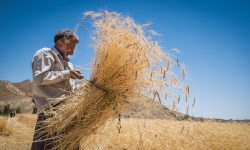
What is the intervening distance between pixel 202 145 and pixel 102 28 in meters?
2.42

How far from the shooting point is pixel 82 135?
6.51 feet

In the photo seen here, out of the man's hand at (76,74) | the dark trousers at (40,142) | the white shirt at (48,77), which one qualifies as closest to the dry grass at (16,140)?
the dark trousers at (40,142)

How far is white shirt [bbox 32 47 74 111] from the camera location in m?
1.94

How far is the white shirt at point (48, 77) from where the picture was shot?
1942 mm

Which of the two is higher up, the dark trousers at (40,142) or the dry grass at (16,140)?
the dark trousers at (40,142)

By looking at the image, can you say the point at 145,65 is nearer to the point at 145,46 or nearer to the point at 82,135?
the point at 145,46

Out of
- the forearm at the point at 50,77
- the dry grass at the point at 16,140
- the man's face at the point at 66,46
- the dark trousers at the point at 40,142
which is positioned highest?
the man's face at the point at 66,46

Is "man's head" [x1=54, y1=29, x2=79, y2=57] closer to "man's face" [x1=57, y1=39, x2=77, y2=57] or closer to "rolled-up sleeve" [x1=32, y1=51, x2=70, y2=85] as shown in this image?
"man's face" [x1=57, y1=39, x2=77, y2=57]

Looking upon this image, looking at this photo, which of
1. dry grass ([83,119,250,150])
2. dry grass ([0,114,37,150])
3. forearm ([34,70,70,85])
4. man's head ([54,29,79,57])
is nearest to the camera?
forearm ([34,70,70,85])

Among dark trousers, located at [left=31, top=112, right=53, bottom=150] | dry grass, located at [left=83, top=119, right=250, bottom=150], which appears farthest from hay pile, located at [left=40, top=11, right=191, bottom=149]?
dry grass, located at [left=83, top=119, right=250, bottom=150]

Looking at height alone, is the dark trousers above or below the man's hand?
below

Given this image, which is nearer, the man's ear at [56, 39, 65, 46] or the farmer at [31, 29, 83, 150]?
the farmer at [31, 29, 83, 150]

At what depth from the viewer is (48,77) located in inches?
75.9

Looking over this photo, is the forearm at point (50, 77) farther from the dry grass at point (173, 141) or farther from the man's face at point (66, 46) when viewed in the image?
the dry grass at point (173, 141)
